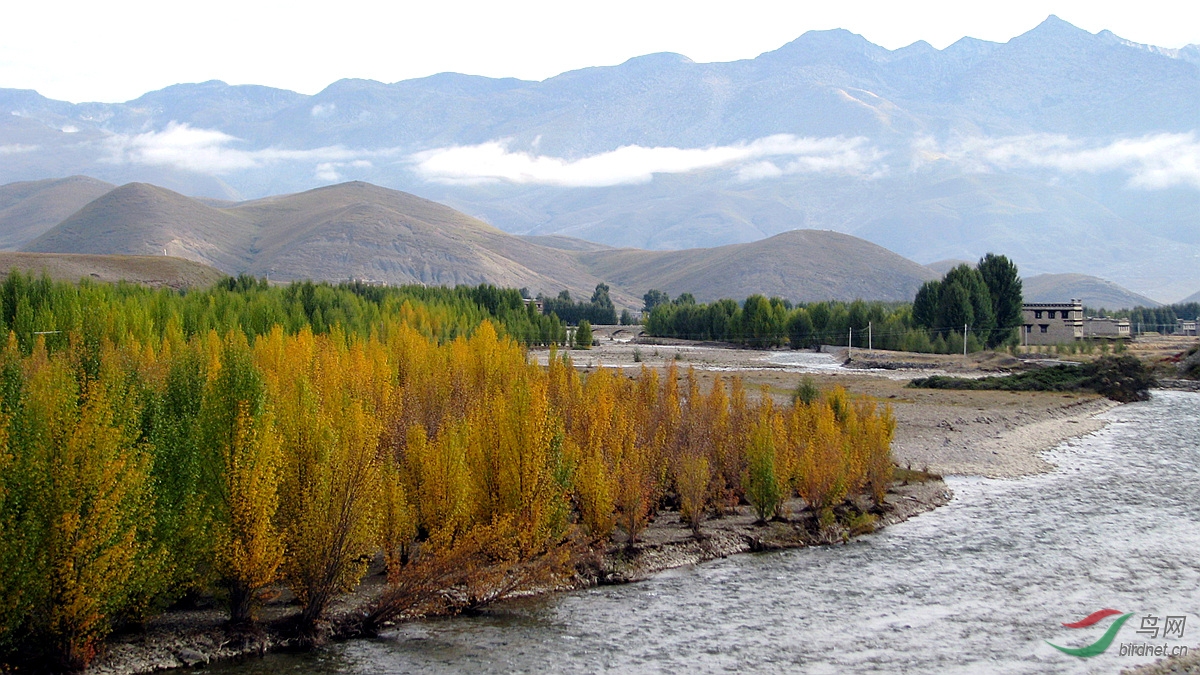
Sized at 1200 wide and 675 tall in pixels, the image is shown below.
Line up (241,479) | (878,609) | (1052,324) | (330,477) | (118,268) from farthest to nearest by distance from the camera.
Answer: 1. (1052,324)
2. (118,268)
3. (878,609)
4. (330,477)
5. (241,479)

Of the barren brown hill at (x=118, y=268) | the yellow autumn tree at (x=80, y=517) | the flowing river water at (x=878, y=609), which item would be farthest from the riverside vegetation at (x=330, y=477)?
the barren brown hill at (x=118, y=268)

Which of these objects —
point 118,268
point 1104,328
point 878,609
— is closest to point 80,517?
point 878,609

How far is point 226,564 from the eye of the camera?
21453mm

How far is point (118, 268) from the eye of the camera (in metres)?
124

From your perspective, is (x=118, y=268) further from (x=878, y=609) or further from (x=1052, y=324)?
(x=1052, y=324)

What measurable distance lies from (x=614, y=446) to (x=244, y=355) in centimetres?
1226

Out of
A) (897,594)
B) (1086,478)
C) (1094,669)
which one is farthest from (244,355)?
(1086,478)

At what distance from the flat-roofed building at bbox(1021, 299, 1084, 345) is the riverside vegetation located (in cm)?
10411

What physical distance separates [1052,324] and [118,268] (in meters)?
122

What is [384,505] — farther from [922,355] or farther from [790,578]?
[922,355]

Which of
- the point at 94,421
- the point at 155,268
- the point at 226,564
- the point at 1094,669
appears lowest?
the point at 1094,669

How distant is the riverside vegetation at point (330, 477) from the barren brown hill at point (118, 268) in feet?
269

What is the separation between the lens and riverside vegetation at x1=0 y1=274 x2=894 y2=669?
19203mm

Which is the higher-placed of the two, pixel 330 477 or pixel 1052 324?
pixel 1052 324
